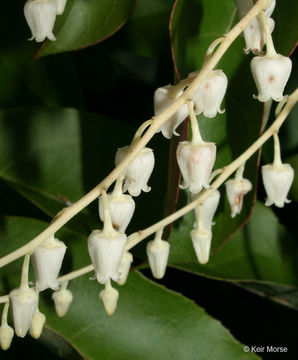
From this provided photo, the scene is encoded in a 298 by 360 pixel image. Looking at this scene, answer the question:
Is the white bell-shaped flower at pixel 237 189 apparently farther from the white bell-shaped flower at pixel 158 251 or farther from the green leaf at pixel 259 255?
the green leaf at pixel 259 255

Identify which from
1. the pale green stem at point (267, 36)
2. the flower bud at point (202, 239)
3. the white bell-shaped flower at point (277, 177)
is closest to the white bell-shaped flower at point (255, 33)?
the pale green stem at point (267, 36)

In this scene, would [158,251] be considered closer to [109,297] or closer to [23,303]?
[109,297]

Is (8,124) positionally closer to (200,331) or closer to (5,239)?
(5,239)

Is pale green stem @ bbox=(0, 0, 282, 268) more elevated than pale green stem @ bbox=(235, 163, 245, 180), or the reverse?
pale green stem @ bbox=(235, 163, 245, 180)

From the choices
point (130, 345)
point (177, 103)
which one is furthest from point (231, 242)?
point (177, 103)

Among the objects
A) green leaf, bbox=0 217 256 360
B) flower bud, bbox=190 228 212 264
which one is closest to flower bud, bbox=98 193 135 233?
flower bud, bbox=190 228 212 264

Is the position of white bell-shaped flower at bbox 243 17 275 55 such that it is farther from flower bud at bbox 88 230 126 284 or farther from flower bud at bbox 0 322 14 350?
flower bud at bbox 0 322 14 350

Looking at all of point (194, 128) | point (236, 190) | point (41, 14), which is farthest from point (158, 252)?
point (41, 14)
